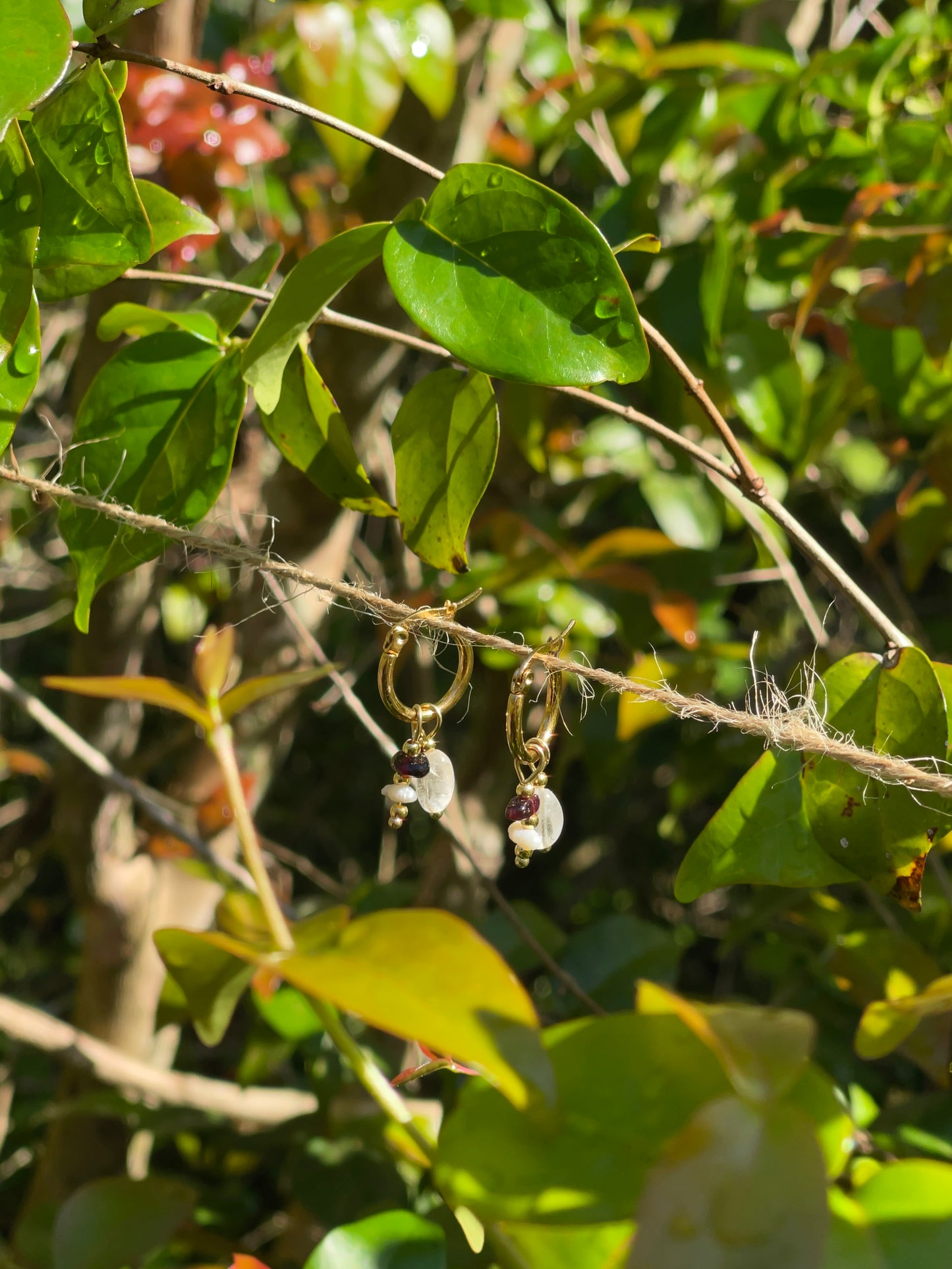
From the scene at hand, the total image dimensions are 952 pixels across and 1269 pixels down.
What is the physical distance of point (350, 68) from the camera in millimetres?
706

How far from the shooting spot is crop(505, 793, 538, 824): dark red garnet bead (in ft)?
1.21

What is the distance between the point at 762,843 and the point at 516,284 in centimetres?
22

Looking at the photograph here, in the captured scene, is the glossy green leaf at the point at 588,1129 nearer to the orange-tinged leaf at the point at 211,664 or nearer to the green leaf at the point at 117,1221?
the orange-tinged leaf at the point at 211,664

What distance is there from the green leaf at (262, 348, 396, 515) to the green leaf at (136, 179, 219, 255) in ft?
0.20

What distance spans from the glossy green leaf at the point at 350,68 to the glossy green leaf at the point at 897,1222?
2.22 feet

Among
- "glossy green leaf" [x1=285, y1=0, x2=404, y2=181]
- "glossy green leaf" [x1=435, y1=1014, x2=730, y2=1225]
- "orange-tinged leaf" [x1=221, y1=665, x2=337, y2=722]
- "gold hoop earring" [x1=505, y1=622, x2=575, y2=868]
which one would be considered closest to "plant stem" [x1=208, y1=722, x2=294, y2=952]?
"orange-tinged leaf" [x1=221, y1=665, x2=337, y2=722]

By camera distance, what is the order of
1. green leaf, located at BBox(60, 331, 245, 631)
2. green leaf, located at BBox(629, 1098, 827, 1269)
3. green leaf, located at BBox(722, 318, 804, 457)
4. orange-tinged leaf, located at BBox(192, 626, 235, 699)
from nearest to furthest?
green leaf, located at BBox(629, 1098, 827, 1269)
green leaf, located at BBox(60, 331, 245, 631)
orange-tinged leaf, located at BBox(192, 626, 235, 699)
green leaf, located at BBox(722, 318, 804, 457)

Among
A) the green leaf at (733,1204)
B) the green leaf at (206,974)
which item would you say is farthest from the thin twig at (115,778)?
the green leaf at (733,1204)

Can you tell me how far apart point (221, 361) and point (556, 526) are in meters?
0.45

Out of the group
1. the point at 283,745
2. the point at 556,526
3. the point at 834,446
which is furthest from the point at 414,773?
the point at 834,446

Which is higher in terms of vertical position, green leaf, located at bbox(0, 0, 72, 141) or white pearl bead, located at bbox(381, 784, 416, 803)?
green leaf, located at bbox(0, 0, 72, 141)

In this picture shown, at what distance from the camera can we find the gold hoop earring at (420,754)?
15.0 inches

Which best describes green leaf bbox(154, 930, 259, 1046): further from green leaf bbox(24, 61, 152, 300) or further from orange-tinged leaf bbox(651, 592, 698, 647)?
orange-tinged leaf bbox(651, 592, 698, 647)

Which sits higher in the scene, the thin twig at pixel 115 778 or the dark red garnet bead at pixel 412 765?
the dark red garnet bead at pixel 412 765
